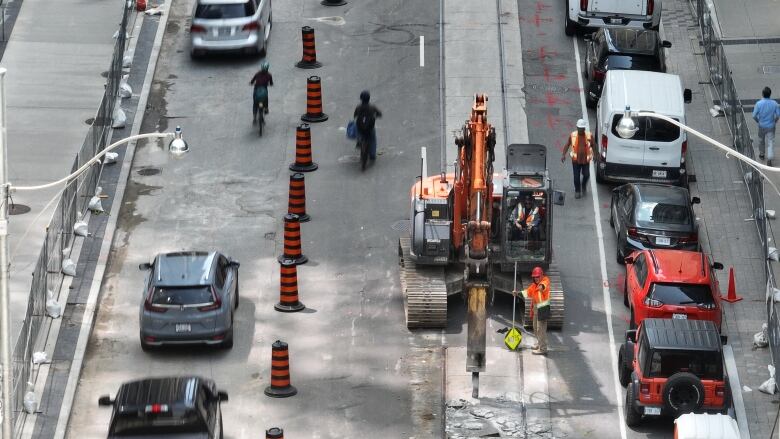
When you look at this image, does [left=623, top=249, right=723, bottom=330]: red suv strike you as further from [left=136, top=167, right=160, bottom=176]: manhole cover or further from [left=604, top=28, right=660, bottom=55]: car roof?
[left=136, top=167, right=160, bottom=176]: manhole cover

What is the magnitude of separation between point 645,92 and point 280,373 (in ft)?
40.9

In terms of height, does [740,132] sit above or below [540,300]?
above

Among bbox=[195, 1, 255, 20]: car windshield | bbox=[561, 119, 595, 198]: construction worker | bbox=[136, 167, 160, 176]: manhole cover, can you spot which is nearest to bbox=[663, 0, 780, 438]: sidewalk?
bbox=[561, 119, 595, 198]: construction worker

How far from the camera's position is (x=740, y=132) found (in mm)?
43625

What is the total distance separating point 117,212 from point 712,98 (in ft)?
51.4

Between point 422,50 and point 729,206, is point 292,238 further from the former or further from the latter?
point 422,50

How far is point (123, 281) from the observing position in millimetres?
38469

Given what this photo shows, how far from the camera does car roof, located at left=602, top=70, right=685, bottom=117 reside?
4175 centimetres

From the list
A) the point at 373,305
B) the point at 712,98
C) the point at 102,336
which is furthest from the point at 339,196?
the point at 712,98

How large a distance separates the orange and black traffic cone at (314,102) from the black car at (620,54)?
658 cm

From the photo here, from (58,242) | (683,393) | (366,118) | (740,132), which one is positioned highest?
(366,118)

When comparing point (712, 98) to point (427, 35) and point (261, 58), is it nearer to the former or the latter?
point (427, 35)

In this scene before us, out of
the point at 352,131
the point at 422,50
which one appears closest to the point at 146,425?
the point at 352,131

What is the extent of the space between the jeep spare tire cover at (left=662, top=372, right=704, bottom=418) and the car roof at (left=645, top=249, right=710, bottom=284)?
11.3 feet
